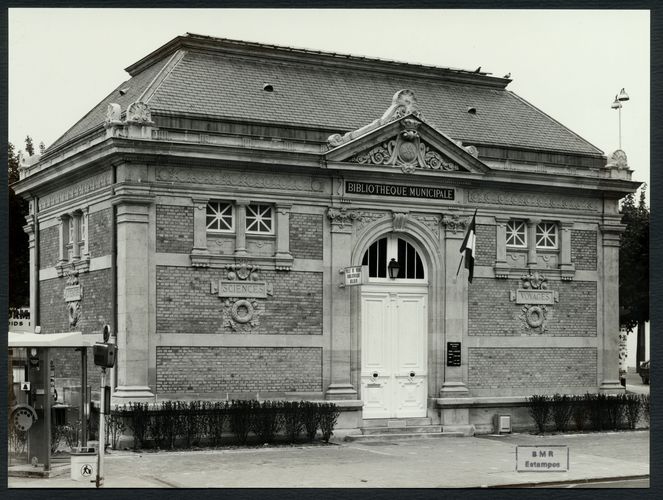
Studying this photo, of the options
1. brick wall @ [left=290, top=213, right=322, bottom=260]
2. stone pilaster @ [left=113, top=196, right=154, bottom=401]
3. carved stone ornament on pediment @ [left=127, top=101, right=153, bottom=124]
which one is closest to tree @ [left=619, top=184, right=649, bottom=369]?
brick wall @ [left=290, top=213, right=322, bottom=260]

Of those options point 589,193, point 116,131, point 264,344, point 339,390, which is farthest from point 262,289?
point 589,193

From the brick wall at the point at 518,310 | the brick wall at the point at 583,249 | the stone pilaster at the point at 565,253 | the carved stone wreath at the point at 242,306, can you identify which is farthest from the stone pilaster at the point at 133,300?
the brick wall at the point at 583,249

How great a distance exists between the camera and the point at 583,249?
29.2 metres

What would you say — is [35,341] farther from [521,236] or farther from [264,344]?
Result: [521,236]

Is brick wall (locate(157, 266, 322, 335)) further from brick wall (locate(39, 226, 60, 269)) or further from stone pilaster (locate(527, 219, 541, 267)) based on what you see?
stone pilaster (locate(527, 219, 541, 267))

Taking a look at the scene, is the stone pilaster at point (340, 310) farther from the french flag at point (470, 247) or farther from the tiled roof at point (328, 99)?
the french flag at point (470, 247)

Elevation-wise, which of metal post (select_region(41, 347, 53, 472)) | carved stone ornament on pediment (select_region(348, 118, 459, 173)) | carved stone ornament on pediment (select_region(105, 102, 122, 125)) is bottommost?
metal post (select_region(41, 347, 53, 472))

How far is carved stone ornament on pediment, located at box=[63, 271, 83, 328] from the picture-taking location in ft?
86.7

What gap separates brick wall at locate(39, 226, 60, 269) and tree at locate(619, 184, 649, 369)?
15393 millimetres

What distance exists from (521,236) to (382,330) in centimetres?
452

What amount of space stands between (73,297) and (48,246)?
7.50ft

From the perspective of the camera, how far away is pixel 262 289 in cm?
2538

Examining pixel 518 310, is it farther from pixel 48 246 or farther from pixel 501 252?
pixel 48 246

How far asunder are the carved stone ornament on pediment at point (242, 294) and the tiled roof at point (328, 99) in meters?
3.37
